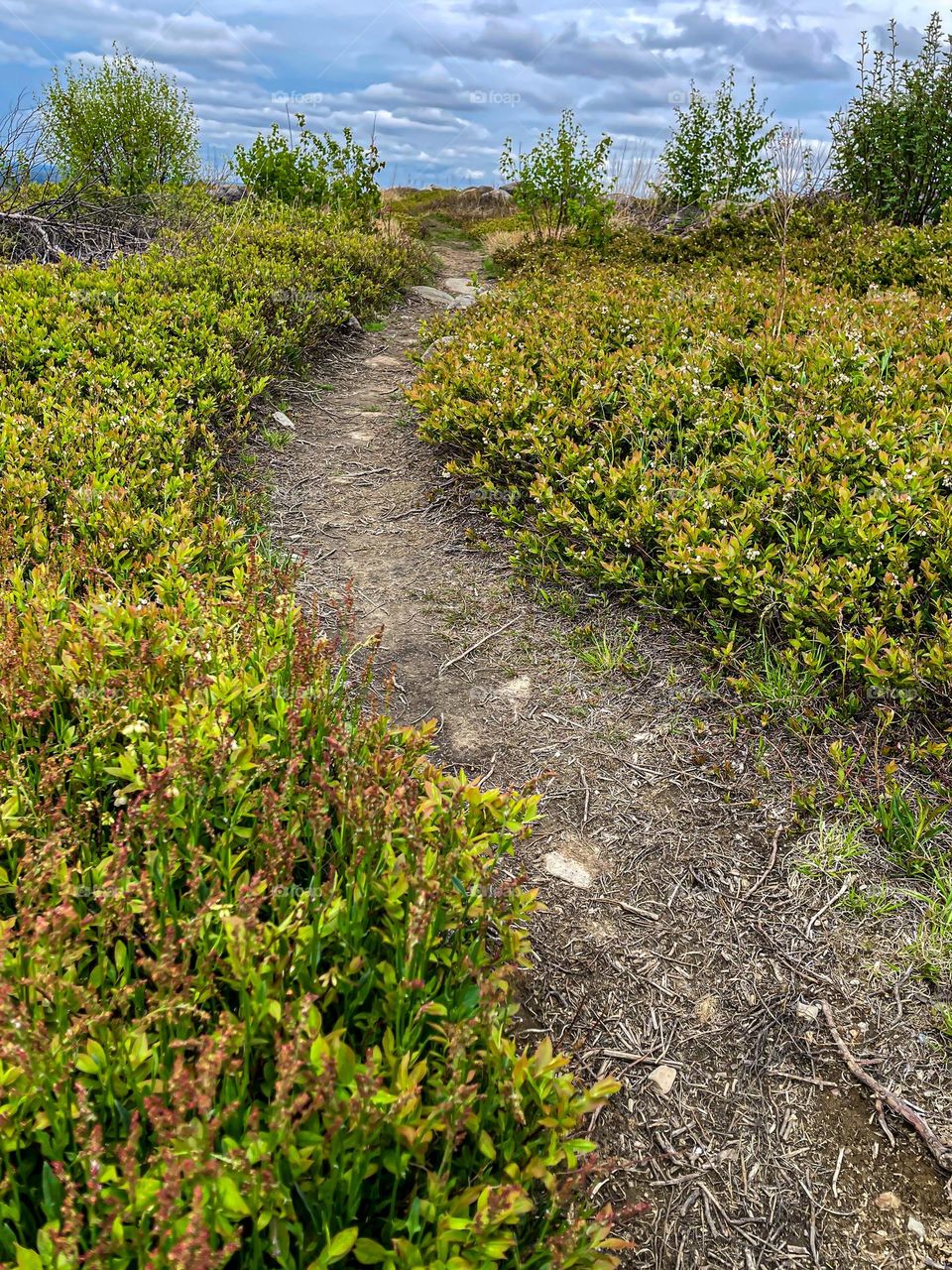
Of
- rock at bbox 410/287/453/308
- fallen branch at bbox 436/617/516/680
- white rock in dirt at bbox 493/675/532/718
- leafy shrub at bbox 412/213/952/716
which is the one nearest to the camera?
leafy shrub at bbox 412/213/952/716

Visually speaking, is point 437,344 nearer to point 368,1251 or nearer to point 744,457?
point 744,457

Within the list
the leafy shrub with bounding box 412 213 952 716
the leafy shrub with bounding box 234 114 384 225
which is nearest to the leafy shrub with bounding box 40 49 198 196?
the leafy shrub with bounding box 234 114 384 225

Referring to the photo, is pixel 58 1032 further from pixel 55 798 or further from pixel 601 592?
pixel 601 592

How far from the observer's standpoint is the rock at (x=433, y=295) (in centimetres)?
1194

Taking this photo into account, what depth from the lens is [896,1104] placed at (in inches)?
100

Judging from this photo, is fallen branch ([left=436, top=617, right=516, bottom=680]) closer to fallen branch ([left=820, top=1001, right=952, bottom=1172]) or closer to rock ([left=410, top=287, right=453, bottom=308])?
fallen branch ([left=820, top=1001, right=952, bottom=1172])

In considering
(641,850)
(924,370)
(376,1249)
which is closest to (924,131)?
(924,370)

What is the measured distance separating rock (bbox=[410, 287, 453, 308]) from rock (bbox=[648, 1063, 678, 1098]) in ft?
36.0

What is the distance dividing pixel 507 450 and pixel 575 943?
12.0 feet

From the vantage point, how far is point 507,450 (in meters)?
5.77

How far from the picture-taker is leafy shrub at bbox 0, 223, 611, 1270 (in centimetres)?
156

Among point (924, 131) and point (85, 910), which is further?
point (924, 131)

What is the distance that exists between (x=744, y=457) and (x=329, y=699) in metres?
2.99

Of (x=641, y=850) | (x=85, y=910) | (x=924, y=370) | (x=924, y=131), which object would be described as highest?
(x=924, y=131)
